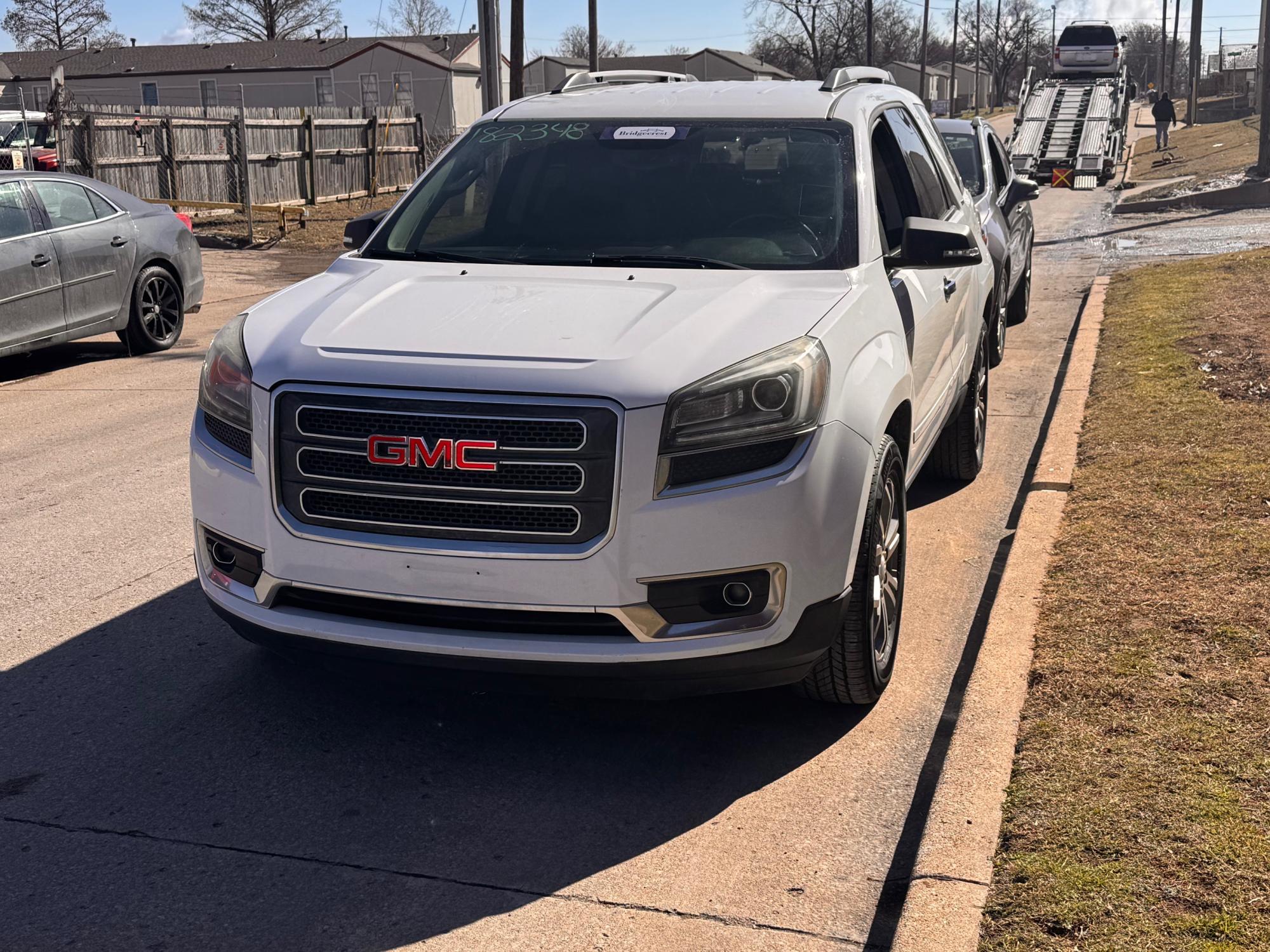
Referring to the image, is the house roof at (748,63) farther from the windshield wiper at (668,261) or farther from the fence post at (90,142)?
the windshield wiper at (668,261)

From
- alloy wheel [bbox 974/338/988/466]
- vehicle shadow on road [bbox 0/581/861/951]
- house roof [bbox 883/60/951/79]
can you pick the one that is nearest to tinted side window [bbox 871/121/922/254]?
alloy wheel [bbox 974/338/988/466]

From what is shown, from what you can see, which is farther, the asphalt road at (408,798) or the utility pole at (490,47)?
the utility pole at (490,47)

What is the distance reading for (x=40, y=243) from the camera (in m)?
10.7

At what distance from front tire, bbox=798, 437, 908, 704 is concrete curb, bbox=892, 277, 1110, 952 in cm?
31

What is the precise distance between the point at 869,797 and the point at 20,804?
95.2 inches

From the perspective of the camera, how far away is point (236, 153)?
25.3 metres

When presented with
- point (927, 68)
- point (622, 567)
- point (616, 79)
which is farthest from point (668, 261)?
point (927, 68)

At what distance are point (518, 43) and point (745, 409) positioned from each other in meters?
22.2

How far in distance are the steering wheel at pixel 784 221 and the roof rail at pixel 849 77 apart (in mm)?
807

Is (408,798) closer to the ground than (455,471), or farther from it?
closer to the ground

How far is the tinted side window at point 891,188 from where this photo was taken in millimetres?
4996

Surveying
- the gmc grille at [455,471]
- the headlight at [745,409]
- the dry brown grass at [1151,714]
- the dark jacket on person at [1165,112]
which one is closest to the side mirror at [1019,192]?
the dry brown grass at [1151,714]

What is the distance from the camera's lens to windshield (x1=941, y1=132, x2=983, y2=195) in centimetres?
1141

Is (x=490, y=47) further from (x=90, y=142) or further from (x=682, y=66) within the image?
(x=682, y=66)
